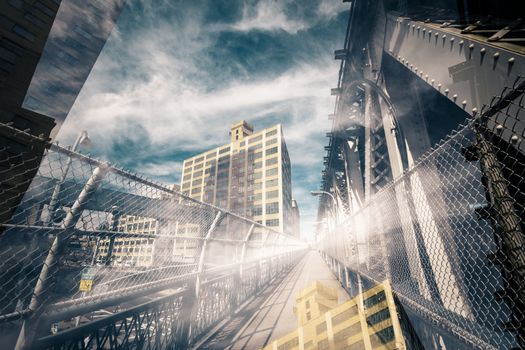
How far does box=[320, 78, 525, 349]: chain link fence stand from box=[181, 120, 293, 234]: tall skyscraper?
47.0 metres

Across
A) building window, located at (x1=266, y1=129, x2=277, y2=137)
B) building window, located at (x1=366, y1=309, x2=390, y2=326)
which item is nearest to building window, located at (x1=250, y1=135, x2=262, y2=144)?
building window, located at (x1=266, y1=129, x2=277, y2=137)

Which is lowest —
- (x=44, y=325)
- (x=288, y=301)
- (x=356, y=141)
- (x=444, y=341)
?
(x=288, y=301)

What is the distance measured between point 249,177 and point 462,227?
56.3 metres

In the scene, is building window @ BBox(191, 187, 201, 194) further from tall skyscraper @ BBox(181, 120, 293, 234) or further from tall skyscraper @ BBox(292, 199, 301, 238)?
tall skyscraper @ BBox(292, 199, 301, 238)

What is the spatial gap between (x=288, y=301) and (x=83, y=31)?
61.8m

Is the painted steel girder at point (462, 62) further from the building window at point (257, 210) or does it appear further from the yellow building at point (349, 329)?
the building window at point (257, 210)

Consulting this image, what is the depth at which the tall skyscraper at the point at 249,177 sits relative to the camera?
175 ft

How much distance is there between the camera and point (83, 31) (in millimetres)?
43094

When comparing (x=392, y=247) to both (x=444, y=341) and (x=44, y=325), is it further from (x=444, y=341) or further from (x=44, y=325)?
(x=44, y=325)

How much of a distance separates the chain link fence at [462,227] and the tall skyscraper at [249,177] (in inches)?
1851

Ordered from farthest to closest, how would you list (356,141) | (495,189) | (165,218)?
(356,141) → (165,218) → (495,189)

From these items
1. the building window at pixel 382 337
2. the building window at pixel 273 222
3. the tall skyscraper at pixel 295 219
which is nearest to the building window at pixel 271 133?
the building window at pixel 273 222

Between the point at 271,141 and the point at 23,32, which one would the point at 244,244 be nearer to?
the point at 23,32

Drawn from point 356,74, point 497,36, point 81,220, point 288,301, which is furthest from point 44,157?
point 288,301
